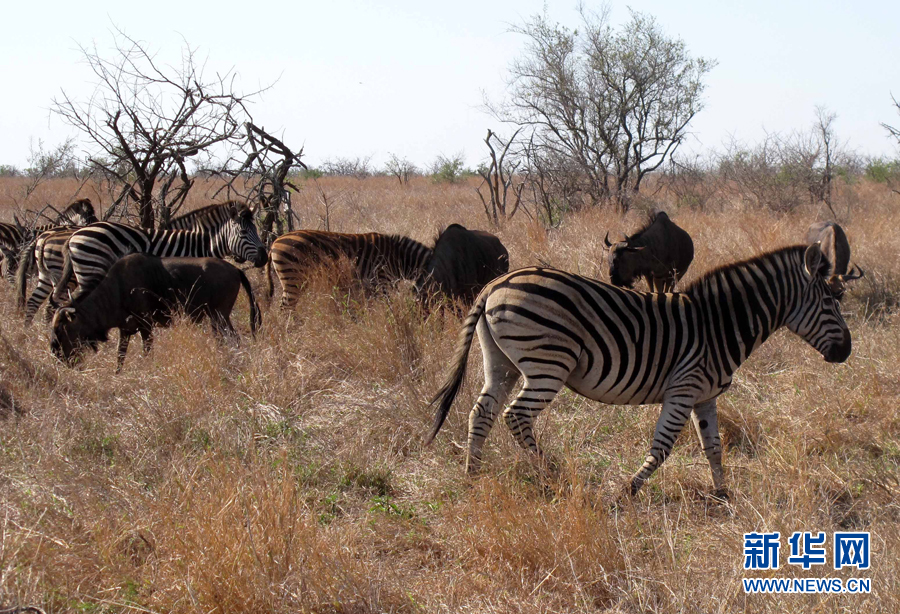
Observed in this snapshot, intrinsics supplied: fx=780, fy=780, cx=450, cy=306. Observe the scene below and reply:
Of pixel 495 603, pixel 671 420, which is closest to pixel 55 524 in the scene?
pixel 495 603

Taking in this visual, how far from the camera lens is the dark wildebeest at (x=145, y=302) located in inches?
270

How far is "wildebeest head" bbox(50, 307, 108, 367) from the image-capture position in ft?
22.4

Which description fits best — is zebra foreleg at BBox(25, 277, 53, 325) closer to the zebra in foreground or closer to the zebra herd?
the zebra in foreground

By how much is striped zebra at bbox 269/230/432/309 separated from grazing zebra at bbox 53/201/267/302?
2.13 ft

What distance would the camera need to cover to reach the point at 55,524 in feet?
11.6

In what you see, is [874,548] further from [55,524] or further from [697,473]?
[55,524]

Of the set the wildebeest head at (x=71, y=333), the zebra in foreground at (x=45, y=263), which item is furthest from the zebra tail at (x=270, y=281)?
the wildebeest head at (x=71, y=333)

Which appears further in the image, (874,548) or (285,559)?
(874,548)

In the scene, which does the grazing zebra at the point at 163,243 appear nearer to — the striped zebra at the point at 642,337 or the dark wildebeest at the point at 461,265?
the dark wildebeest at the point at 461,265

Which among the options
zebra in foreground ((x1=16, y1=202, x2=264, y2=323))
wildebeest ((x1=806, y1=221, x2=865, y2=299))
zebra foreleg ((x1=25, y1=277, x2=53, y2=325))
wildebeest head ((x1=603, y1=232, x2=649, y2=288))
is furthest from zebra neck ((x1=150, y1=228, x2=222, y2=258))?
wildebeest ((x1=806, y1=221, x2=865, y2=299))

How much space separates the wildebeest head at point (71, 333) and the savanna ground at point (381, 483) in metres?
0.25

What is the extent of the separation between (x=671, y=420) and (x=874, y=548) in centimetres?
120

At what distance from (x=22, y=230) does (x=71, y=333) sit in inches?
226

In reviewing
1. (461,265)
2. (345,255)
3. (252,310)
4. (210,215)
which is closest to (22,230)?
(210,215)
